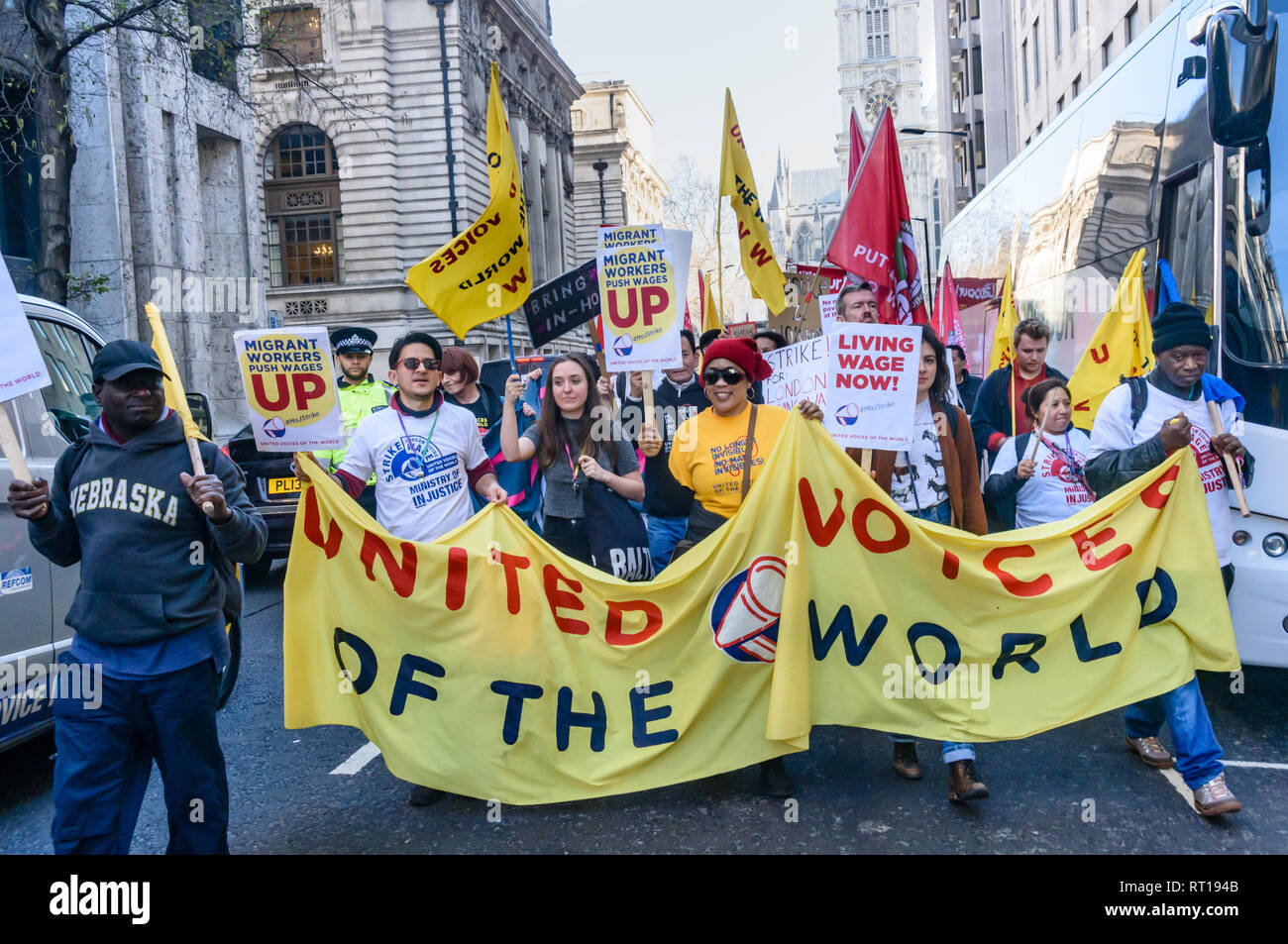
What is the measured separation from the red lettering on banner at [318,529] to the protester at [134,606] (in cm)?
95

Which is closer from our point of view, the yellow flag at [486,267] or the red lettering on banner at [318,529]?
the red lettering on banner at [318,529]

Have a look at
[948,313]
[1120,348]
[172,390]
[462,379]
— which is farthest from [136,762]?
[948,313]

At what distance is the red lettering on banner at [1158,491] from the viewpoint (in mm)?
4438

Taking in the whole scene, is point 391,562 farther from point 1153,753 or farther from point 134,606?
point 1153,753

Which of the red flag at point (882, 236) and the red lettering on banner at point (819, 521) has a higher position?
the red flag at point (882, 236)

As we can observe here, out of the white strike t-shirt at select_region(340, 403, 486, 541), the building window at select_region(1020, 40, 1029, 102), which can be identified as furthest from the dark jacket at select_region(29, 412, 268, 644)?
the building window at select_region(1020, 40, 1029, 102)

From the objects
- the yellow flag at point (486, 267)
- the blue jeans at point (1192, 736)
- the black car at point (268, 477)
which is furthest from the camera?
the black car at point (268, 477)

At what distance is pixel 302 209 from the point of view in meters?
38.8

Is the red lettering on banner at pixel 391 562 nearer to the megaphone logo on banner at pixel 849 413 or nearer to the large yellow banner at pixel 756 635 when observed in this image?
the large yellow banner at pixel 756 635

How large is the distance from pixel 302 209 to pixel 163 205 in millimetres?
22099

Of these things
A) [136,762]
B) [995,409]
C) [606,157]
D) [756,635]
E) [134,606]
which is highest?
[606,157]

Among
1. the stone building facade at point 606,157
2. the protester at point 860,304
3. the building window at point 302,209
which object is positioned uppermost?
the stone building facade at point 606,157

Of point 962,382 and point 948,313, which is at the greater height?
point 948,313

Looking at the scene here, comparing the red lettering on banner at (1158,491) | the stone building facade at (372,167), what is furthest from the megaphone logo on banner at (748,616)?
the stone building facade at (372,167)
